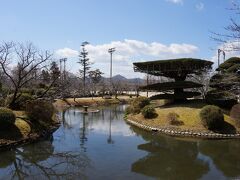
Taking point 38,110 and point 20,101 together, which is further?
point 20,101

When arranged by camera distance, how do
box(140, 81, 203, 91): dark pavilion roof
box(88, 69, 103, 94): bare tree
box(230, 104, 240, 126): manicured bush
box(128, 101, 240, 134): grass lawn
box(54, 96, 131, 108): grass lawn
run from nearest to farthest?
box(230, 104, 240, 126): manicured bush → box(128, 101, 240, 134): grass lawn → box(140, 81, 203, 91): dark pavilion roof → box(54, 96, 131, 108): grass lawn → box(88, 69, 103, 94): bare tree

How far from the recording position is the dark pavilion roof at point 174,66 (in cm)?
3105

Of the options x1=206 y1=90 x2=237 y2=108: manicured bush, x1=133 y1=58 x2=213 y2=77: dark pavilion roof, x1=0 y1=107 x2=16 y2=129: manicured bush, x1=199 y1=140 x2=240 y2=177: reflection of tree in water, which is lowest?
x1=199 y1=140 x2=240 y2=177: reflection of tree in water

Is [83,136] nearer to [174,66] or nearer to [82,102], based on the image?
[174,66]

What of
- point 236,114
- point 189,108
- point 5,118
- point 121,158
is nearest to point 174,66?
point 189,108

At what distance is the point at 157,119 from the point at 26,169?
14460mm

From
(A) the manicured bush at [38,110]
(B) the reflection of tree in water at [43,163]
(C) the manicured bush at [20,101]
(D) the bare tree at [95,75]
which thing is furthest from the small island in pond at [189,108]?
(D) the bare tree at [95,75]

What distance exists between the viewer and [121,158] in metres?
16.1

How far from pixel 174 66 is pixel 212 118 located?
10044 mm

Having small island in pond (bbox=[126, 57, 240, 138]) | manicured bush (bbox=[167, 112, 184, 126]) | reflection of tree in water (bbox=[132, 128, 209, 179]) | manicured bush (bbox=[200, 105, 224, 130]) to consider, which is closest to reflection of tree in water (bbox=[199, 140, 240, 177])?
reflection of tree in water (bbox=[132, 128, 209, 179])

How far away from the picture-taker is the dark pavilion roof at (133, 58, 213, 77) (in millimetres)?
31047

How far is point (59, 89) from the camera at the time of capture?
83.2 ft

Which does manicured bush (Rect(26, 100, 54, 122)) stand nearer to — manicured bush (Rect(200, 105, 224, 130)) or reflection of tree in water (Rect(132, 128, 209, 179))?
reflection of tree in water (Rect(132, 128, 209, 179))

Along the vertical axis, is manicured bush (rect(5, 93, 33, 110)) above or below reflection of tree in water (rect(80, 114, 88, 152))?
above
